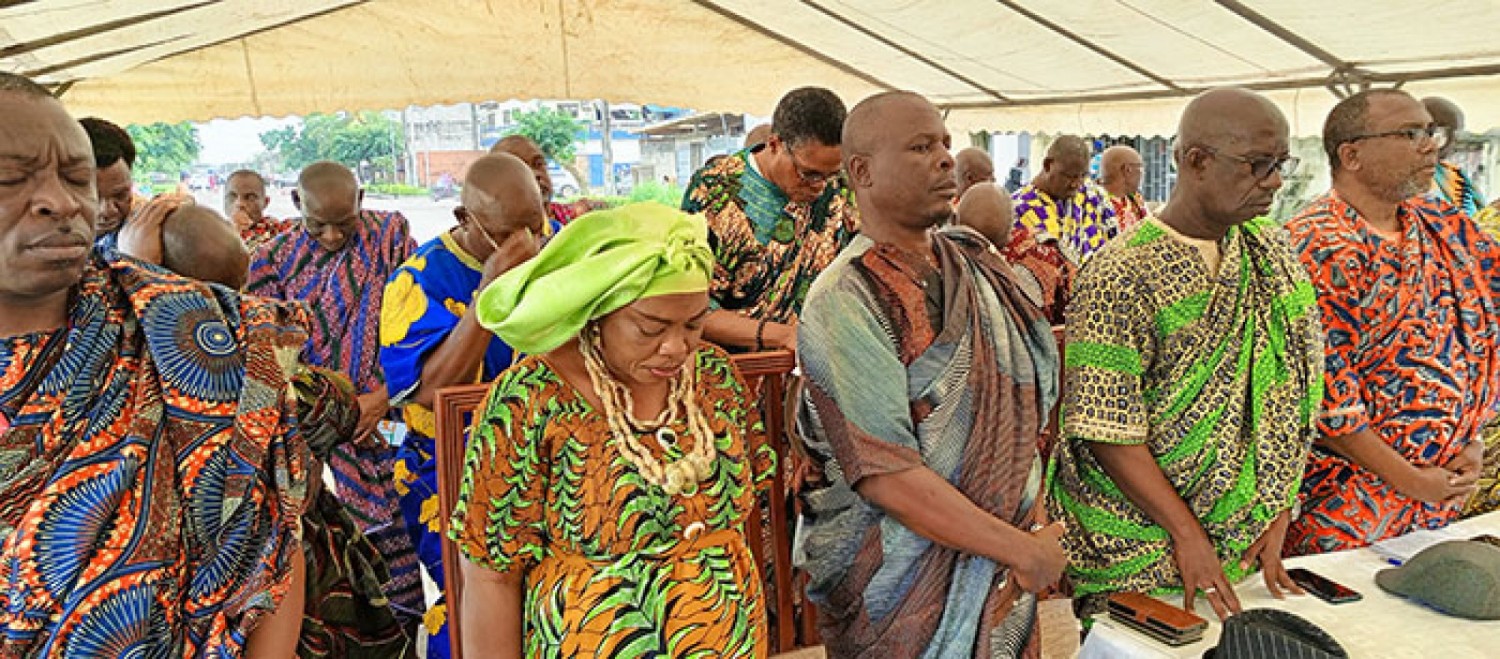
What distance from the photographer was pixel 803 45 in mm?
7438

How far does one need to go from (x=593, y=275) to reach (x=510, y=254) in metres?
0.84

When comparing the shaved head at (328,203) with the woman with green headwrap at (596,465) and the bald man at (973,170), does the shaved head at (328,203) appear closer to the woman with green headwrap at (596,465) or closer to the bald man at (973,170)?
the woman with green headwrap at (596,465)

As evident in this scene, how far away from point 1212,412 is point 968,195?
5.56ft

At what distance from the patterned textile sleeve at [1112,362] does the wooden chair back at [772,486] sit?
657 millimetres

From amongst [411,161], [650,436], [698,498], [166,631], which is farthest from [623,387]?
[411,161]

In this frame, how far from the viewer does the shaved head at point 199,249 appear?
1812 mm

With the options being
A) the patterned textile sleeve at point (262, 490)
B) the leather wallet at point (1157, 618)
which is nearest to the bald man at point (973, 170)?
the leather wallet at point (1157, 618)

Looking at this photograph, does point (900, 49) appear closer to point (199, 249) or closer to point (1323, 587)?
point (1323, 587)

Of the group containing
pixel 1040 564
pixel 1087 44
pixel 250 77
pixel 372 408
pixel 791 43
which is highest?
pixel 791 43

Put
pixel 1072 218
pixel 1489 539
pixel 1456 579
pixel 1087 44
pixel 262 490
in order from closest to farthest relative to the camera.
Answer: pixel 262 490 < pixel 1456 579 < pixel 1489 539 < pixel 1072 218 < pixel 1087 44

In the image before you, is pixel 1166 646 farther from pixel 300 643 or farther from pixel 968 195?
pixel 968 195

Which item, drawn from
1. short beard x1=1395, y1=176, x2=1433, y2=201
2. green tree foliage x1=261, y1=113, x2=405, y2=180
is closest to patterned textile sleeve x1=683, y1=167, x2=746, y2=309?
short beard x1=1395, y1=176, x2=1433, y2=201

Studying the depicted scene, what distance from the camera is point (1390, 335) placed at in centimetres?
235

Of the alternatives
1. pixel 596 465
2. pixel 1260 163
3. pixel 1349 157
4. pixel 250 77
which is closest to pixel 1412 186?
pixel 1349 157
